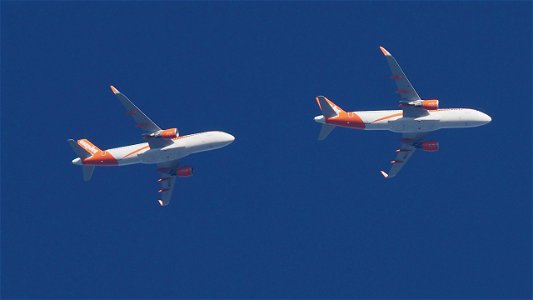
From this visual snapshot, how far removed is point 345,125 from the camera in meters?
184

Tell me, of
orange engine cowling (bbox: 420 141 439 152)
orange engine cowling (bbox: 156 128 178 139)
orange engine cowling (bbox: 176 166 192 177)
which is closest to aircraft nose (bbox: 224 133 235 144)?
orange engine cowling (bbox: 156 128 178 139)

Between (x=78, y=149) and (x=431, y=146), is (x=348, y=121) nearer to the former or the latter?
(x=431, y=146)

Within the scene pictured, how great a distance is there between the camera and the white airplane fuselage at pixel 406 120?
600ft

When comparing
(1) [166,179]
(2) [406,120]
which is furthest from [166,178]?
(2) [406,120]

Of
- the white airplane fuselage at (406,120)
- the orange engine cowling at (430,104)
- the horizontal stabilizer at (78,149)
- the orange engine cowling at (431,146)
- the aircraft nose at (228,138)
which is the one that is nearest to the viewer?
the orange engine cowling at (430,104)

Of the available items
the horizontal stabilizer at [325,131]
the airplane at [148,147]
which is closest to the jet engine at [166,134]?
the airplane at [148,147]

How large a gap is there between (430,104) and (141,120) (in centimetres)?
3641

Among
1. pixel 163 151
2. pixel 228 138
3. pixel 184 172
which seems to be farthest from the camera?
pixel 184 172

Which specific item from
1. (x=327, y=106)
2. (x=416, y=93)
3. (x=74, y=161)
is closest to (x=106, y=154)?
(x=74, y=161)

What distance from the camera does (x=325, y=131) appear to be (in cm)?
18438

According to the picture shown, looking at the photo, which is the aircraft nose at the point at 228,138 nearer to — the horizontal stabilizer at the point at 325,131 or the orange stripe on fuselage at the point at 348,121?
the horizontal stabilizer at the point at 325,131

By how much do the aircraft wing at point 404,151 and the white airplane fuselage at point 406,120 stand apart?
5.80 m

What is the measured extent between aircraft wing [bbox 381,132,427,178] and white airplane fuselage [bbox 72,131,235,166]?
2239 cm

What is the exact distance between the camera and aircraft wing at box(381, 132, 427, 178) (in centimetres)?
18950
